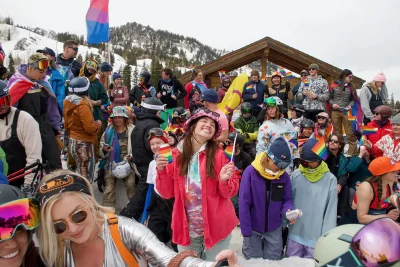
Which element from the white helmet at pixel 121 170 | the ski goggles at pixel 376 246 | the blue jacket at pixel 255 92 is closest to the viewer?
the ski goggles at pixel 376 246

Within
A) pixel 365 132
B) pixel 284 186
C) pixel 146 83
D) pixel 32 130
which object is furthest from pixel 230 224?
pixel 146 83

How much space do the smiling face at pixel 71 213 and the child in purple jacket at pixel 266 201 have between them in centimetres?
241

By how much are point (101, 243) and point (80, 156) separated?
3511 millimetres

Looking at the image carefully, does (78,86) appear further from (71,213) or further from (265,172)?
(71,213)

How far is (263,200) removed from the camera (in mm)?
3967

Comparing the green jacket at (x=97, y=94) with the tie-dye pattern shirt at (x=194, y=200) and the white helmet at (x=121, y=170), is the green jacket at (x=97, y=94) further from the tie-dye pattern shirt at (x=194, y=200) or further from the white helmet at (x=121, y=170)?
the tie-dye pattern shirt at (x=194, y=200)

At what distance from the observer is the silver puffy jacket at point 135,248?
189cm

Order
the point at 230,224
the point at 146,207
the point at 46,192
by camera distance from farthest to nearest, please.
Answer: the point at 146,207
the point at 230,224
the point at 46,192

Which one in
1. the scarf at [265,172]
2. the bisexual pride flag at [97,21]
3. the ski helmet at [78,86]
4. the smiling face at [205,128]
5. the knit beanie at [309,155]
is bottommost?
the scarf at [265,172]

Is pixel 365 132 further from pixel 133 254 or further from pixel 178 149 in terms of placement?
pixel 133 254

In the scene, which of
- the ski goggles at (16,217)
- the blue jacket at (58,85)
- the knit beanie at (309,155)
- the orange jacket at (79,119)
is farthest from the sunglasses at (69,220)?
the blue jacket at (58,85)

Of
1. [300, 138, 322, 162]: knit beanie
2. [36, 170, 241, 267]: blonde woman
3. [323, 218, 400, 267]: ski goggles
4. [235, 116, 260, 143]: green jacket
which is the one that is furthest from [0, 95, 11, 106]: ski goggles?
[235, 116, 260, 143]: green jacket

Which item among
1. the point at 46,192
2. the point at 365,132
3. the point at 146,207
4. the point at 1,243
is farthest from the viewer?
the point at 365,132

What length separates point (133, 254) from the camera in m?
1.95
